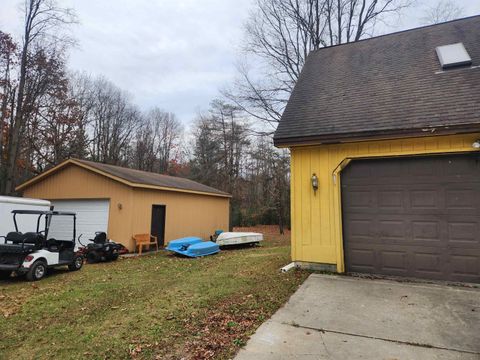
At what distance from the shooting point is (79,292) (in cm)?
625

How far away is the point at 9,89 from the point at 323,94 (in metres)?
17.8

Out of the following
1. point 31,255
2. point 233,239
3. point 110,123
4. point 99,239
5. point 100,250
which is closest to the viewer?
point 31,255

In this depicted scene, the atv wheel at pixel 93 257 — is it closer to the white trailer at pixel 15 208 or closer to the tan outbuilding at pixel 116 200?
the tan outbuilding at pixel 116 200

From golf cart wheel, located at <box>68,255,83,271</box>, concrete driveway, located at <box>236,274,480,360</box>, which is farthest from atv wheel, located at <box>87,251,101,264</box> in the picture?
concrete driveway, located at <box>236,274,480,360</box>

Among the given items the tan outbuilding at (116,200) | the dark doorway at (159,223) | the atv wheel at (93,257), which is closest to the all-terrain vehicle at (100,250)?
the atv wheel at (93,257)

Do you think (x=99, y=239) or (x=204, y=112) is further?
(x=204, y=112)

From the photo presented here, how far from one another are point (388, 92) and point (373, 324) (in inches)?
202

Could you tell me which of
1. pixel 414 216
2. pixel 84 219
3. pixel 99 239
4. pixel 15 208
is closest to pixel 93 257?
pixel 99 239

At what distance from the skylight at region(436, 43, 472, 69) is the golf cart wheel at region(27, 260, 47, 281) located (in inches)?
425

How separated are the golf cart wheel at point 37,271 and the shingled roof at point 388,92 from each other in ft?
21.9

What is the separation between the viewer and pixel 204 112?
3127 centimetres

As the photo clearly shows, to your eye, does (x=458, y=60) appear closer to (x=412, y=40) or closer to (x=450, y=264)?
(x=412, y=40)

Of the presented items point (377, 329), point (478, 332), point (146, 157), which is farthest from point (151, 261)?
point (146, 157)

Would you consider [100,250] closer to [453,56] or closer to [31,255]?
[31,255]
